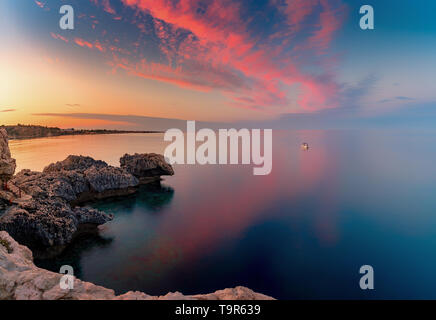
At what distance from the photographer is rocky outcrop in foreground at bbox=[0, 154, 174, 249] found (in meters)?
15.7

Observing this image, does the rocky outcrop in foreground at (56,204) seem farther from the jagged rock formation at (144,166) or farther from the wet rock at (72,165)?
the wet rock at (72,165)

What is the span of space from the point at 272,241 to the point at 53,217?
20.1 m

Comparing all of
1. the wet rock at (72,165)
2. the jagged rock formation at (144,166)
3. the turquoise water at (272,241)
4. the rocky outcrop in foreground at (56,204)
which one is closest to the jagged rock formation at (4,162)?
the rocky outcrop in foreground at (56,204)

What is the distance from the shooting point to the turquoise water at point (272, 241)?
50.8 ft

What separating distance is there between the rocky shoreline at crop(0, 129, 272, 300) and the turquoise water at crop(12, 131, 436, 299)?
83.0 inches

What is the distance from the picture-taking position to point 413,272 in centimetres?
1714

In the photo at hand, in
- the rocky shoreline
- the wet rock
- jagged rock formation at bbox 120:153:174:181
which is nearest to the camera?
the rocky shoreline

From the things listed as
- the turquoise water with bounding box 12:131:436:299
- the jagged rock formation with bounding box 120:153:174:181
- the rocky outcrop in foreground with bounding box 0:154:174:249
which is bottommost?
the turquoise water with bounding box 12:131:436:299

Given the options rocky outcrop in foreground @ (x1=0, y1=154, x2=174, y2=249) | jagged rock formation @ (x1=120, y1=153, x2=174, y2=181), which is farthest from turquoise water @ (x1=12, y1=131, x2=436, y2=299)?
jagged rock formation @ (x1=120, y1=153, x2=174, y2=181)

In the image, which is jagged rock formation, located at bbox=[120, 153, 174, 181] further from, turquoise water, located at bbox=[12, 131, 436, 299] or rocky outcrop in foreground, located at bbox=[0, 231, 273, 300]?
rocky outcrop in foreground, located at bbox=[0, 231, 273, 300]

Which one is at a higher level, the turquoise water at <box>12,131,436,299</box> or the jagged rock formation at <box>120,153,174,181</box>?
the jagged rock formation at <box>120,153,174,181</box>
